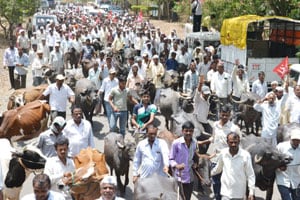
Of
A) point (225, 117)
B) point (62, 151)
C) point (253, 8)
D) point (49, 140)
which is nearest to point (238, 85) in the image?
point (225, 117)

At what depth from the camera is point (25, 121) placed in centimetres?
982

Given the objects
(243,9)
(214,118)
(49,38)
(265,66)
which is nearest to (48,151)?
(214,118)

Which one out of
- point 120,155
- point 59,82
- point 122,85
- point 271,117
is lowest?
point 120,155

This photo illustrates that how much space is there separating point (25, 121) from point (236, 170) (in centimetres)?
520

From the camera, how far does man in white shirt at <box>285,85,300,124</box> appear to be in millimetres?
9242

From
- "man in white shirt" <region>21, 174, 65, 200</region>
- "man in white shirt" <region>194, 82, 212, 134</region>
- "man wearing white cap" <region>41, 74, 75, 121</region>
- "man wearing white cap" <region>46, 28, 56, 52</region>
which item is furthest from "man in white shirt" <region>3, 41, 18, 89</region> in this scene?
"man in white shirt" <region>21, 174, 65, 200</region>

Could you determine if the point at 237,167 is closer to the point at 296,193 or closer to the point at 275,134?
the point at 296,193

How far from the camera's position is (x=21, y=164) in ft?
21.2

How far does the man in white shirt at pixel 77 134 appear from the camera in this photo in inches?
291

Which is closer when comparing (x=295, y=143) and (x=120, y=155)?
(x=295, y=143)

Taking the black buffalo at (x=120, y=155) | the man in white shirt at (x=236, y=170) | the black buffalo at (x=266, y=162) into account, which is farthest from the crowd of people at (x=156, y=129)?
the black buffalo at (x=120, y=155)

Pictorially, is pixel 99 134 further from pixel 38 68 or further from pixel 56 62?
pixel 56 62

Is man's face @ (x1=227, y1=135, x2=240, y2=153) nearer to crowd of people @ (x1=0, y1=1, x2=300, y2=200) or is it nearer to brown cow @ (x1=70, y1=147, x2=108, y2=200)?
crowd of people @ (x1=0, y1=1, x2=300, y2=200)

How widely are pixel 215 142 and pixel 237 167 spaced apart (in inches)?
55.6
